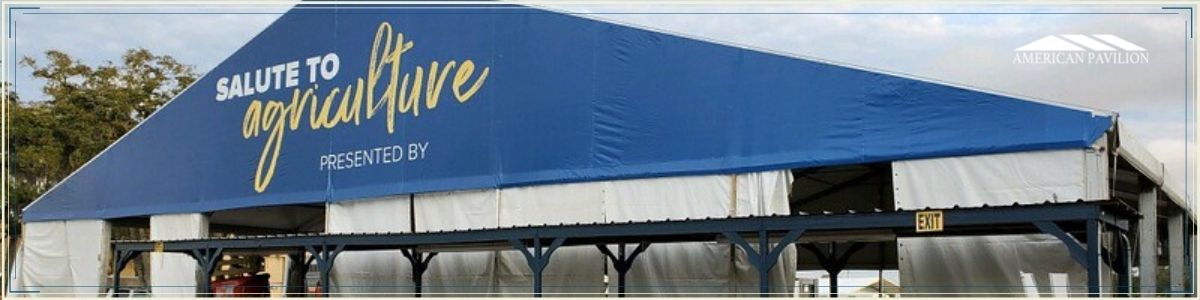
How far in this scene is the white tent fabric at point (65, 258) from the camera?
28.2 meters

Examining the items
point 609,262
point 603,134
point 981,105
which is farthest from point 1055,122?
point 609,262

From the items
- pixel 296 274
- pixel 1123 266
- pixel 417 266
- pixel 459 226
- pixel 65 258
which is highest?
pixel 459 226

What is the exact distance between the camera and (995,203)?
14.9 meters

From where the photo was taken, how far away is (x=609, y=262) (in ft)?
67.7

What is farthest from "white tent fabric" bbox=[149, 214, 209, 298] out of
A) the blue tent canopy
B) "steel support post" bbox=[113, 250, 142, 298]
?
"steel support post" bbox=[113, 250, 142, 298]

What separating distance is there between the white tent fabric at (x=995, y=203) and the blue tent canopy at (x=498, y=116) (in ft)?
0.75

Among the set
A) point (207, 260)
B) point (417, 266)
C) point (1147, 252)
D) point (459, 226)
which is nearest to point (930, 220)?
point (1147, 252)

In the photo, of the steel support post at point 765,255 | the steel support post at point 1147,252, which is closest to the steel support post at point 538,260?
the steel support post at point 765,255

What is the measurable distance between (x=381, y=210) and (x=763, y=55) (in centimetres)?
877

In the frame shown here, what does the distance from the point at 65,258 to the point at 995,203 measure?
2331cm

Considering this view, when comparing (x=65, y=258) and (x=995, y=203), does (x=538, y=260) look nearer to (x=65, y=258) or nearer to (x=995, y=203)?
(x=995, y=203)

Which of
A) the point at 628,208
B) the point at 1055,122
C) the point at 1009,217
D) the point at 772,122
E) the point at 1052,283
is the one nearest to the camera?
the point at 1009,217

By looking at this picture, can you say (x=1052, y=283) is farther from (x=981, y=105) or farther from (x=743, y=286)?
(x=743, y=286)

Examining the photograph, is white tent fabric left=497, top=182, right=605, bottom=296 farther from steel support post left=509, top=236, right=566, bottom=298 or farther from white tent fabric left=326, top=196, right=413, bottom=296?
white tent fabric left=326, top=196, right=413, bottom=296
